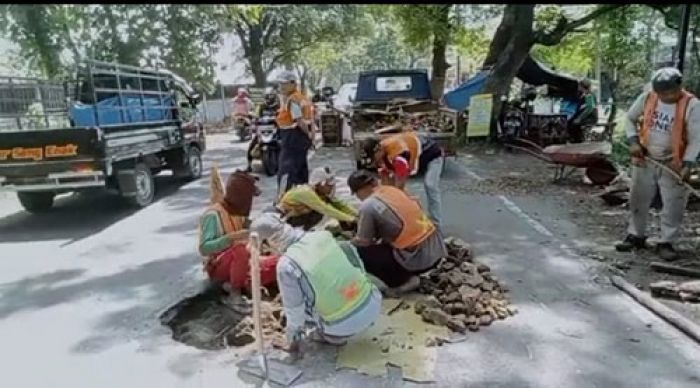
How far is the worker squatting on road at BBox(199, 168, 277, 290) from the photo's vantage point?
4.13 m

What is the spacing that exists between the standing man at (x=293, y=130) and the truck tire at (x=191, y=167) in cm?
369

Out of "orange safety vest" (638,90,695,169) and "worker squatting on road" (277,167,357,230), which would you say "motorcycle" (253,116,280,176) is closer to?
"worker squatting on road" (277,167,357,230)

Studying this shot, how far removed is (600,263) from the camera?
199 inches

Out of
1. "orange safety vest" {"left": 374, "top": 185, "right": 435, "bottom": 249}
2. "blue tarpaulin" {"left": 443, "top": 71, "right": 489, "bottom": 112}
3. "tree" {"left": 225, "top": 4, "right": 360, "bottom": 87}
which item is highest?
"tree" {"left": 225, "top": 4, "right": 360, "bottom": 87}

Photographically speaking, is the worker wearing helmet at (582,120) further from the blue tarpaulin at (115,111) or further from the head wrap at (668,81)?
the blue tarpaulin at (115,111)

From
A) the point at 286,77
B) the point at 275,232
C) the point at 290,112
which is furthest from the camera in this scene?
the point at 290,112

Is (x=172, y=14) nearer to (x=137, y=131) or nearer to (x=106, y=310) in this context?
(x=137, y=131)

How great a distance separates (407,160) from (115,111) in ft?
14.9

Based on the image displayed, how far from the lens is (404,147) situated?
5.08 m

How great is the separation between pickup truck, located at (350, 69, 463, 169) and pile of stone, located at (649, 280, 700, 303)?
5198mm

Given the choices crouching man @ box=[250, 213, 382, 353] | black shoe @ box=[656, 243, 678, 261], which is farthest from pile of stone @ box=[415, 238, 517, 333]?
black shoe @ box=[656, 243, 678, 261]

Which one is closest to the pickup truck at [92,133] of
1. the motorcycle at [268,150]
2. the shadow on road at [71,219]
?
the shadow on road at [71,219]

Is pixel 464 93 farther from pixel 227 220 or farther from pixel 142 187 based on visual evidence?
pixel 227 220

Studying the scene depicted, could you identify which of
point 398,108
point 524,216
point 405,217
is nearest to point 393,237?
point 405,217
